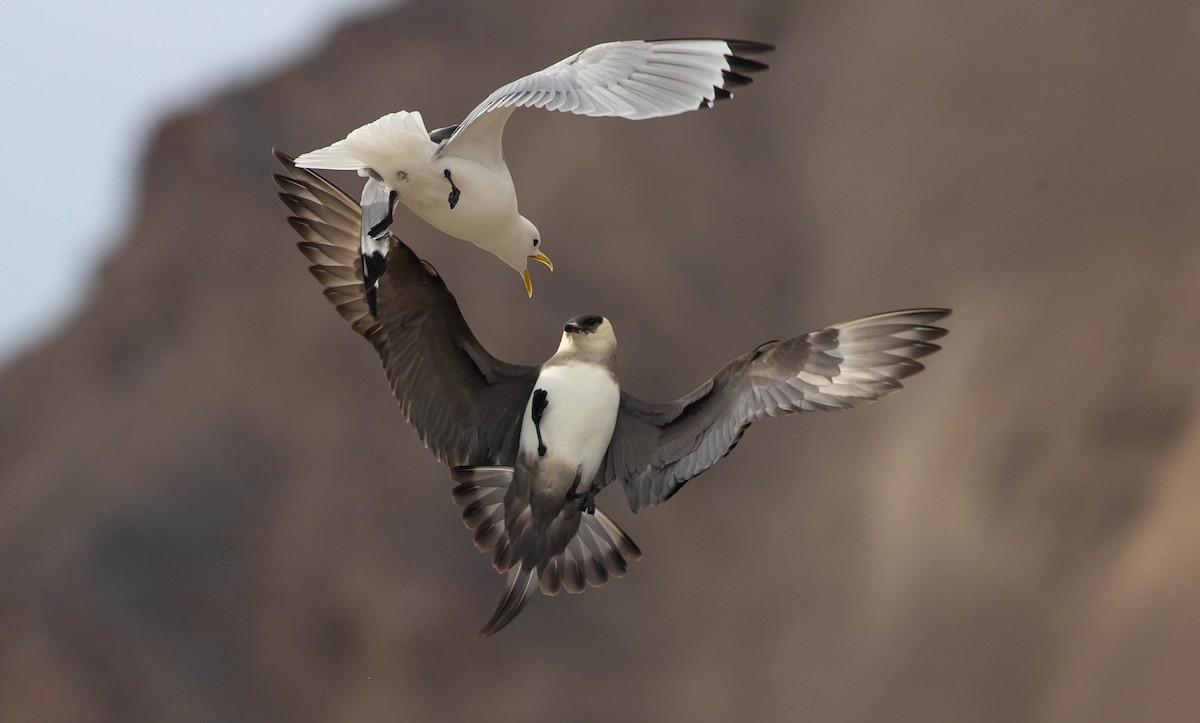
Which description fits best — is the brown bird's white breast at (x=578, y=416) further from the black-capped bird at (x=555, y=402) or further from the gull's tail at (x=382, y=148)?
the gull's tail at (x=382, y=148)

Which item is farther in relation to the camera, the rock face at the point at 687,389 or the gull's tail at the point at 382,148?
the rock face at the point at 687,389

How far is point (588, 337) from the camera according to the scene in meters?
4.89

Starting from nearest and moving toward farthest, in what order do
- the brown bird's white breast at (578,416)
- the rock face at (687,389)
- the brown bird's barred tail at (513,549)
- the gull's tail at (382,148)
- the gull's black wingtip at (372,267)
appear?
the gull's tail at (382,148) < the gull's black wingtip at (372,267) < the brown bird's white breast at (578,416) < the brown bird's barred tail at (513,549) < the rock face at (687,389)

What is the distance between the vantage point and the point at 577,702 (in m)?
11.9

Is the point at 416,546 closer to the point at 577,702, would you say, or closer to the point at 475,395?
the point at 577,702

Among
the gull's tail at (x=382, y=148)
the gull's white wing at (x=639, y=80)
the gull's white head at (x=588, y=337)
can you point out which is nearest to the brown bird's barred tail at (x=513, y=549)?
the gull's white head at (x=588, y=337)

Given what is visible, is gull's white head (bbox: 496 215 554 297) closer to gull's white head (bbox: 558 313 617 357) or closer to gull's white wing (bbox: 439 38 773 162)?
gull's white head (bbox: 558 313 617 357)

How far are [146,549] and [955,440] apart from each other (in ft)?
20.4

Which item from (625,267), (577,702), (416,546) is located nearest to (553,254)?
(625,267)

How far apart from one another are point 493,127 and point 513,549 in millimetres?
1337

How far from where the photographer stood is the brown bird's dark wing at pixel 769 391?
15.2ft

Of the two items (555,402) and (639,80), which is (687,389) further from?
(639,80)

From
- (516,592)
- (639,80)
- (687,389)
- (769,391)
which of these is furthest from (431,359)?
(687,389)

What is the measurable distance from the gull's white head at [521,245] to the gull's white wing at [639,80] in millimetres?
563
